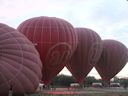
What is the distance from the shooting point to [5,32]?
2598 centimetres

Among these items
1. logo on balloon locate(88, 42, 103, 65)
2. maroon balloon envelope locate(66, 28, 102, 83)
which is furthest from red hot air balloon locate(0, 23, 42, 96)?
logo on balloon locate(88, 42, 103, 65)

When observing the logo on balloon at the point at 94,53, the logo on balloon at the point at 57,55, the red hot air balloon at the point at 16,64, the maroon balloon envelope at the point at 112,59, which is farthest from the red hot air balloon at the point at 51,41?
the maroon balloon envelope at the point at 112,59

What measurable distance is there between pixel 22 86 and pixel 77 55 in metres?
23.0

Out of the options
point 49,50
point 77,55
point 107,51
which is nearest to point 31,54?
point 49,50

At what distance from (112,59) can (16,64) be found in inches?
1230

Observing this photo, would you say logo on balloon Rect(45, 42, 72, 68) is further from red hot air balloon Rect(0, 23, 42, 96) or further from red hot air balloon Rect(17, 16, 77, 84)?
red hot air balloon Rect(0, 23, 42, 96)

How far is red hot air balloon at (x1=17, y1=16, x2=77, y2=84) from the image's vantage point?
38812 millimetres

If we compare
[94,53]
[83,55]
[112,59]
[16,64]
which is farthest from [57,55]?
[112,59]

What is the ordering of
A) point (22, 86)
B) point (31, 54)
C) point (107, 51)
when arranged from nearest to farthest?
point (22, 86), point (31, 54), point (107, 51)

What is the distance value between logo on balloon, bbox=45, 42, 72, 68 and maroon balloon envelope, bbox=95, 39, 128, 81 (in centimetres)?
1597

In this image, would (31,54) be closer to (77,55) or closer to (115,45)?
(77,55)

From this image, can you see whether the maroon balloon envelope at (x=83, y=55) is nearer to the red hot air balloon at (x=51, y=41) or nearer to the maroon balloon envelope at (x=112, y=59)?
the red hot air balloon at (x=51, y=41)

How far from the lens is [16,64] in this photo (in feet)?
81.2

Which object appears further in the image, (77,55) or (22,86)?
(77,55)
